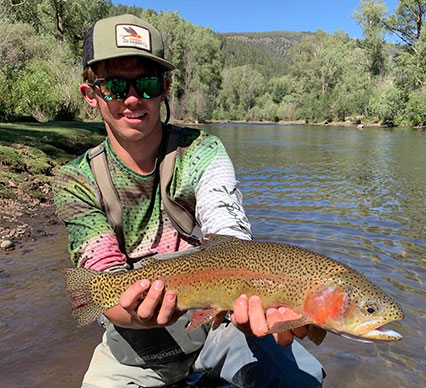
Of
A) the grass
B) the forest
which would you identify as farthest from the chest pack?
the forest

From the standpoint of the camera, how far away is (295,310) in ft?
7.43

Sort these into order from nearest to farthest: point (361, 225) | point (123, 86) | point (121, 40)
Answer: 1. point (121, 40)
2. point (123, 86)
3. point (361, 225)

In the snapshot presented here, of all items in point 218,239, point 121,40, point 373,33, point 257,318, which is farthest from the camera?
point 373,33

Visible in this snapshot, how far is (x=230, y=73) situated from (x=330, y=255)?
274ft

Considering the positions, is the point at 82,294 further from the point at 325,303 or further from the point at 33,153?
the point at 33,153

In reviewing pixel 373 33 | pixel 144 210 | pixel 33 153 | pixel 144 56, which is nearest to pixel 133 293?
pixel 144 210

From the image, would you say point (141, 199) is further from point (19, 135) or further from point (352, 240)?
point (19, 135)

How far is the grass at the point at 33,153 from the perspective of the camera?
949 centimetres

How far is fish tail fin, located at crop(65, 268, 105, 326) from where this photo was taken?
8.00 feet

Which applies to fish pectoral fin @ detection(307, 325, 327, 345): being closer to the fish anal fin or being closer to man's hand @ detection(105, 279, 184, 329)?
the fish anal fin

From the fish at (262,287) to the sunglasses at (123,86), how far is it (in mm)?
1105

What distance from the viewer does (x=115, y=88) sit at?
2.77 m

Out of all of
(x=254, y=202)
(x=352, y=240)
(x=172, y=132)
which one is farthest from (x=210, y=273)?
(x=254, y=202)

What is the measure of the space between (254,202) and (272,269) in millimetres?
8739
